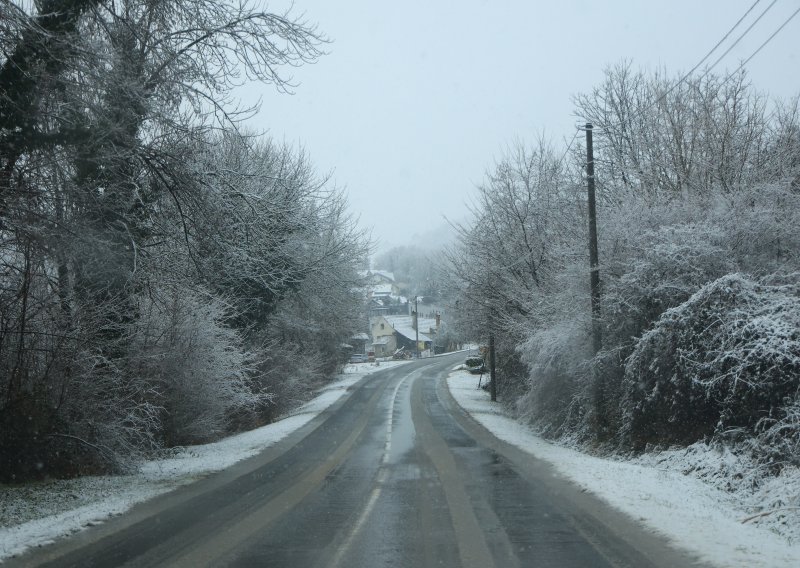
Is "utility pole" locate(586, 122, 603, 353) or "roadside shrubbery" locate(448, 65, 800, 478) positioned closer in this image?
"roadside shrubbery" locate(448, 65, 800, 478)

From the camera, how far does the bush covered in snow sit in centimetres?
1178

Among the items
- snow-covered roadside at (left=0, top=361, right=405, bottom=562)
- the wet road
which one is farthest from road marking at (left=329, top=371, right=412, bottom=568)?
snow-covered roadside at (left=0, top=361, right=405, bottom=562)

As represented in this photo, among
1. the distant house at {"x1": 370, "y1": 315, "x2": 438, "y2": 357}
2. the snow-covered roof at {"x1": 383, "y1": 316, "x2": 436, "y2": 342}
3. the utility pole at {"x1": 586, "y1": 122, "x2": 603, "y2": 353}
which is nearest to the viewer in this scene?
the utility pole at {"x1": 586, "y1": 122, "x2": 603, "y2": 353}

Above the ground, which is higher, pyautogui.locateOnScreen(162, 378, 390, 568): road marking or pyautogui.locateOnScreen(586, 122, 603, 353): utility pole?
pyautogui.locateOnScreen(586, 122, 603, 353): utility pole

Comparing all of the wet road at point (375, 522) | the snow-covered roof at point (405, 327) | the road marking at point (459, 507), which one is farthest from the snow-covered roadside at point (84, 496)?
the snow-covered roof at point (405, 327)

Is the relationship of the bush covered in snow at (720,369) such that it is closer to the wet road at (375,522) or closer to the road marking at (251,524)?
the wet road at (375,522)

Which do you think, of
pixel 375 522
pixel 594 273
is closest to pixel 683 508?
pixel 375 522

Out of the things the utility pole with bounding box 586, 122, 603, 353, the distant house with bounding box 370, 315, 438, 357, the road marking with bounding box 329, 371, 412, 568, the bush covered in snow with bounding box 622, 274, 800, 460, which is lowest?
the road marking with bounding box 329, 371, 412, 568

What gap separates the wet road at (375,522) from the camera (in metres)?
7.28

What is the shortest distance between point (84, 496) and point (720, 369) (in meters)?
10.5

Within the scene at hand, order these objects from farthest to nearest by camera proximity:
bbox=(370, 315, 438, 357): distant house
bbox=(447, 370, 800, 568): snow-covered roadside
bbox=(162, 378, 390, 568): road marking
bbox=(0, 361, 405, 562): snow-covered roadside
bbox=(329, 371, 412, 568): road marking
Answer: bbox=(370, 315, 438, 357): distant house, bbox=(0, 361, 405, 562): snow-covered roadside, bbox=(329, 371, 412, 568): road marking, bbox=(162, 378, 390, 568): road marking, bbox=(447, 370, 800, 568): snow-covered roadside

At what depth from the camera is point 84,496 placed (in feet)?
35.1

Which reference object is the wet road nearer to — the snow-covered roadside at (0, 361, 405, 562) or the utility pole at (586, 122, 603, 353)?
the snow-covered roadside at (0, 361, 405, 562)

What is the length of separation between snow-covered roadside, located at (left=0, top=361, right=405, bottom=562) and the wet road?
33 centimetres
